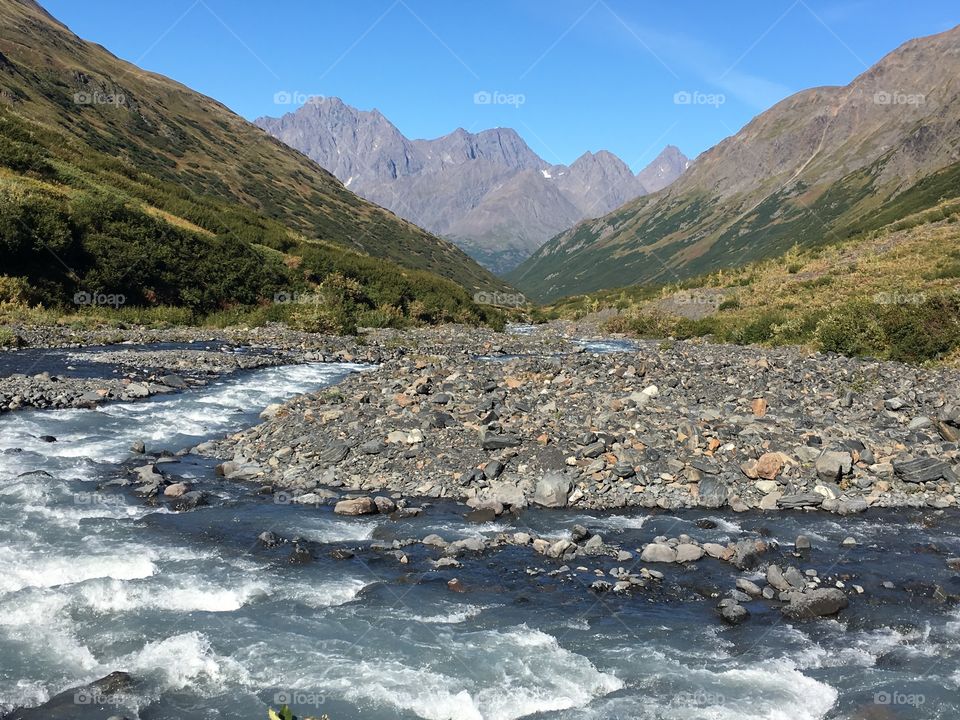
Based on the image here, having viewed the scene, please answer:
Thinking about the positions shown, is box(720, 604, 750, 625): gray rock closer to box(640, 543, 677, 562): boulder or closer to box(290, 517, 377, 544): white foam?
box(640, 543, 677, 562): boulder

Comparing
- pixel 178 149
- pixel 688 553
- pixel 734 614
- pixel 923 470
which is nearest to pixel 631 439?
pixel 688 553

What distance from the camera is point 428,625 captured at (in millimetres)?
9109

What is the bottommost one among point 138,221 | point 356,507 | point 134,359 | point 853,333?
point 356,507

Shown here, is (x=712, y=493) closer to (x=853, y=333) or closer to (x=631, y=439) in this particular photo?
(x=631, y=439)

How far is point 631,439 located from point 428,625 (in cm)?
834

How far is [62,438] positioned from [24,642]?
1030 centimetres

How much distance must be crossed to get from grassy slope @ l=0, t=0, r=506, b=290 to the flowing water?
47218 millimetres

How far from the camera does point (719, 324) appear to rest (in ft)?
150

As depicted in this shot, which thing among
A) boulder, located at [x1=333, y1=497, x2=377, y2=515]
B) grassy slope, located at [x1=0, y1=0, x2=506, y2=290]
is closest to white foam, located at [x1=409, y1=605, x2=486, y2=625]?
boulder, located at [x1=333, y1=497, x2=377, y2=515]

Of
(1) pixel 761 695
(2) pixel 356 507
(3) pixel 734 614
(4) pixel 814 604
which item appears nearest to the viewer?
(1) pixel 761 695

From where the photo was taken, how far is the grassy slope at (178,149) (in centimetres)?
7269

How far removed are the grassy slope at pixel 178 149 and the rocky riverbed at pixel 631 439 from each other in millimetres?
41298

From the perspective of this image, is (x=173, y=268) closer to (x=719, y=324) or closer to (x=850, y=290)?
(x=719, y=324)

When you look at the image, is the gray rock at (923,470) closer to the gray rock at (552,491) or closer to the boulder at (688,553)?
the boulder at (688,553)
